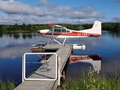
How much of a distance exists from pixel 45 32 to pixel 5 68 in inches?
251

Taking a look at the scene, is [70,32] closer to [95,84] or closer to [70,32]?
[70,32]

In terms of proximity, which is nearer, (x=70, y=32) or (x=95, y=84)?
(x=95, y=84)

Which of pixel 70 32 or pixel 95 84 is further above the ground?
pixel 70 32

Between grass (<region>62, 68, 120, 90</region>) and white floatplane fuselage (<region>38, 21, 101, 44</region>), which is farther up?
white floatplane fuselage (<region>38, 21, 101, 44</region>)

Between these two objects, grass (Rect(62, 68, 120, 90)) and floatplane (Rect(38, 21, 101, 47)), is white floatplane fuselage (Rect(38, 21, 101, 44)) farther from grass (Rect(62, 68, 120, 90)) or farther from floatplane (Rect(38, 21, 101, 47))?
grass (Rect(62, 68, 120, 90))

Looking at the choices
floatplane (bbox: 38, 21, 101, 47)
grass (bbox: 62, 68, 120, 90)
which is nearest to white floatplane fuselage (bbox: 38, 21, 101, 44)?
floatplane (bbox: 38, 21, 101, 47)

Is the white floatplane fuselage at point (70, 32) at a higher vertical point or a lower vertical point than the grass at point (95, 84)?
higher

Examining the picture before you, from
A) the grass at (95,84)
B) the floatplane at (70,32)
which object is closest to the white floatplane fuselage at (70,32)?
the floatplane at (70,32)

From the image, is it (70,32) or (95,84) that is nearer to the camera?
(95,84)

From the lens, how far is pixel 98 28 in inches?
603

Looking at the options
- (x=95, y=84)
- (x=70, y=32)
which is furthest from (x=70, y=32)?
(x=95, y=84)

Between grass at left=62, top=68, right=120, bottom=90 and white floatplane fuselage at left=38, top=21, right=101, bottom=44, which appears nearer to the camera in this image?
grass at left=62, top=68, right=120, bottom=90

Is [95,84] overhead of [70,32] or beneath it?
beneath

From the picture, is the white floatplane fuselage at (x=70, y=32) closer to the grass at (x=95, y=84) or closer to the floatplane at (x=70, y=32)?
the floatplane at (x=70, y=32)
